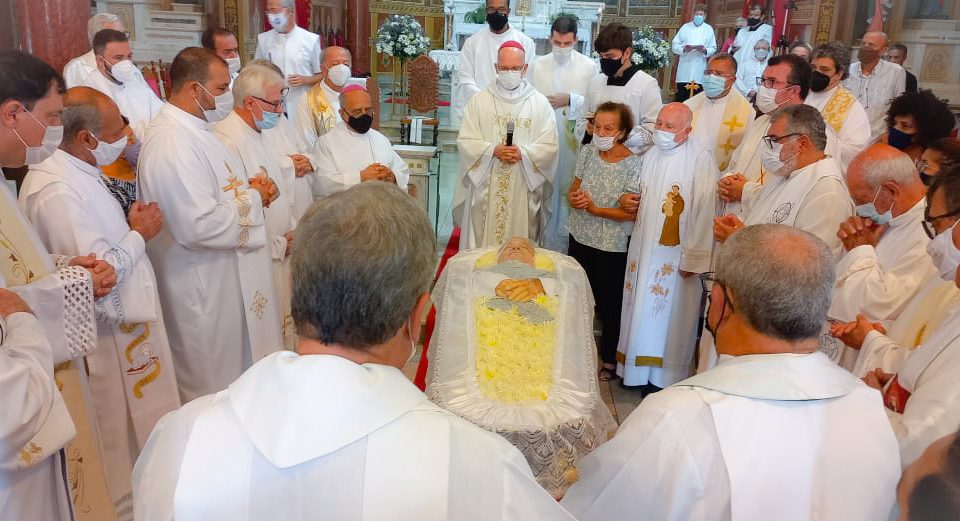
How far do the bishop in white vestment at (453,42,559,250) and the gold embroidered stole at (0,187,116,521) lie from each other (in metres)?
4.14

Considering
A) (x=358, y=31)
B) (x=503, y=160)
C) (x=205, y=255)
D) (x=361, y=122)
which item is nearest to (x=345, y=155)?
(x=361, y=122)

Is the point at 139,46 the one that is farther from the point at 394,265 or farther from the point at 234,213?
the point at 394,265

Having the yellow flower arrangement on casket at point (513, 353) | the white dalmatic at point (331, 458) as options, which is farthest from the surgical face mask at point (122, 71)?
the white dalmatic at point (331, 458)

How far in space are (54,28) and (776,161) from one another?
19.5 ft

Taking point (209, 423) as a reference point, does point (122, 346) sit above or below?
below

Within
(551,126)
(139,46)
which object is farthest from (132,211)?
(139,46)

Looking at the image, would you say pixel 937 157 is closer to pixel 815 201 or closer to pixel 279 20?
pixel 815 201

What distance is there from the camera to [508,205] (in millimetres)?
6602

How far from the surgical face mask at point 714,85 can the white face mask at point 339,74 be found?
3270mm

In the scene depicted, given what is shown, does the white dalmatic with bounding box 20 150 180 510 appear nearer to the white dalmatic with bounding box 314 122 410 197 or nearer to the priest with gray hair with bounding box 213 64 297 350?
the priest with gray hair with bounding box 213 64 297 350

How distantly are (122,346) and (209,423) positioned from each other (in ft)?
7.61

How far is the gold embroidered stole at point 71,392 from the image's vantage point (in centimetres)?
262

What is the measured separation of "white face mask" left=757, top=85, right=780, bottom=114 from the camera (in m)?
5.45

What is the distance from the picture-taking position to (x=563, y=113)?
7559mm
